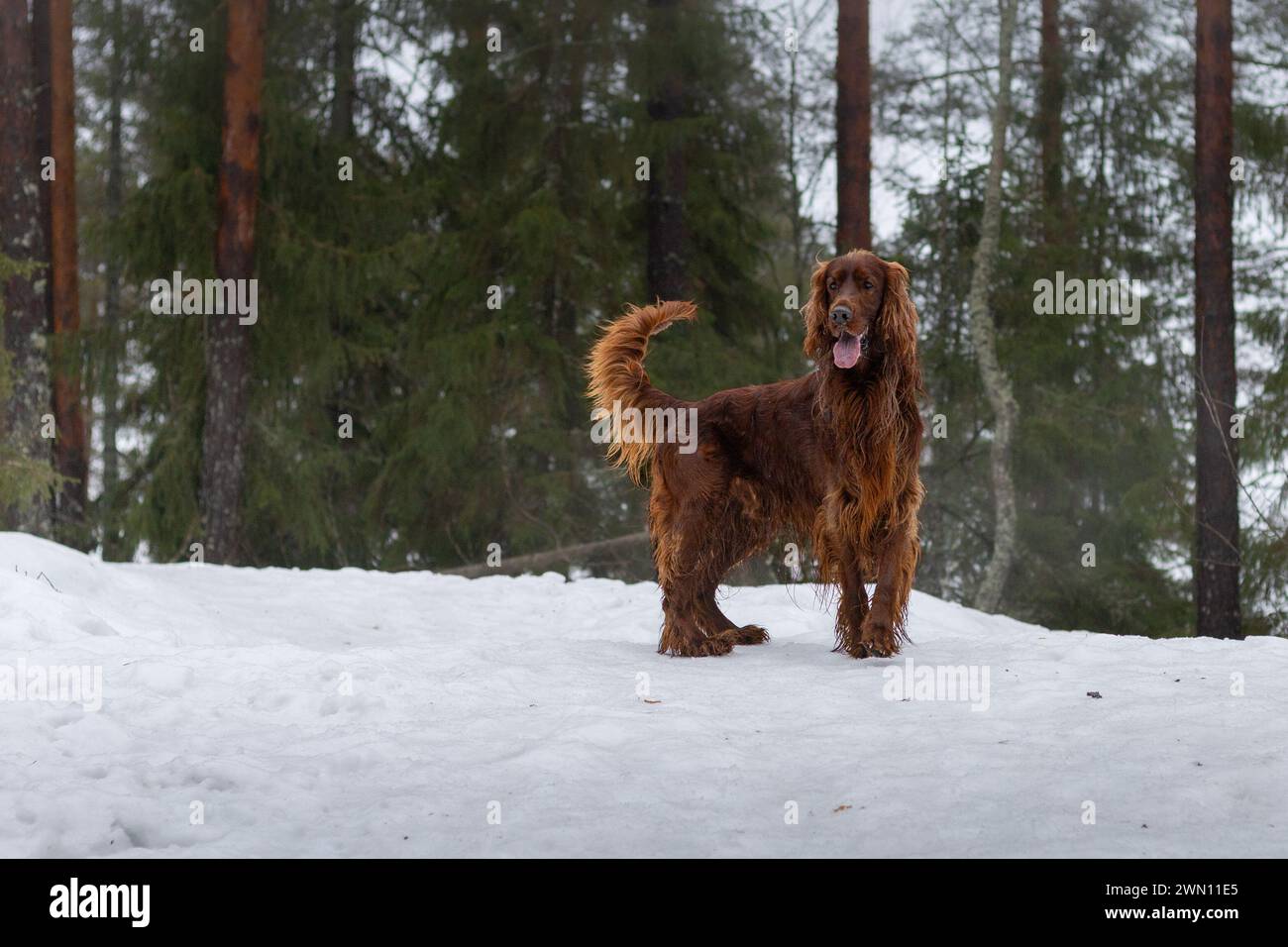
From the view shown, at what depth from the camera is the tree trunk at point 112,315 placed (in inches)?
509

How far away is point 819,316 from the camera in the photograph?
5.72 m

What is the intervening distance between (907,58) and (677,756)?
15.3 m

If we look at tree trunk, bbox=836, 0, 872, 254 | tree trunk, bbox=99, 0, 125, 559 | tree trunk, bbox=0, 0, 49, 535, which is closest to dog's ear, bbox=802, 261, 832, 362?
tree trunk, bbox=836, 0, 872, 254

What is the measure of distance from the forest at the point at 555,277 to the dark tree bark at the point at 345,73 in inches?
2.5

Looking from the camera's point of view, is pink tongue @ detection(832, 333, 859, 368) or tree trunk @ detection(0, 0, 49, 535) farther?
tree trunk @ detection(0, 0, 49, 535)

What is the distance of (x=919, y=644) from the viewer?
6.14m

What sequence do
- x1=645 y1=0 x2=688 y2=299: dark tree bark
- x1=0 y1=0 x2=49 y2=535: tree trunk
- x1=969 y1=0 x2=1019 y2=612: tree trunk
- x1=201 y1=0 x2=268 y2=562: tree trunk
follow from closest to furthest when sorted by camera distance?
x1=0 y1=0 x2=49 y2=535: tree trunk → x1=201 y1=0 x2=268 y2=562: tree trunk → x1=645 y1=0 x2=688 y2=299: dark tree bark → x1=969 y1=0 x2=1019 y2=612: tree trunk

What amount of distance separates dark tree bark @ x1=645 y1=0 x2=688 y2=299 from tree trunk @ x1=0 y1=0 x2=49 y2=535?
6091mm

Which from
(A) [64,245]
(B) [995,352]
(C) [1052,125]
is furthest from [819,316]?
(A) [64,245]

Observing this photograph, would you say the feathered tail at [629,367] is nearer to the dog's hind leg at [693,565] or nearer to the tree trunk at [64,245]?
the dog's hind leg at [693,565]

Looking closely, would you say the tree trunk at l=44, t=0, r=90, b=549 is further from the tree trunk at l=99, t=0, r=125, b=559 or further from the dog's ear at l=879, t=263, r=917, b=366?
the dog's ear at l=879, t=263, r=917, b=366

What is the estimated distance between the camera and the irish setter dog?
5.61 m

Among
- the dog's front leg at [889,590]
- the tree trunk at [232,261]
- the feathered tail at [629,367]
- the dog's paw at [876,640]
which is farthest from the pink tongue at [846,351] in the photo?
the tree trunk at [232,261]

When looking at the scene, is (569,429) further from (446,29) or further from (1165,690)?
(1165,690)
